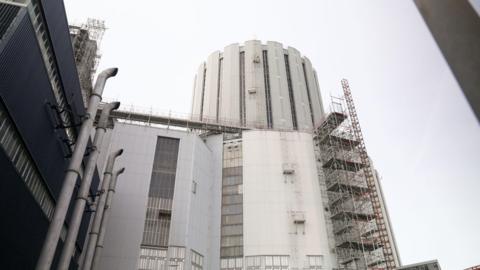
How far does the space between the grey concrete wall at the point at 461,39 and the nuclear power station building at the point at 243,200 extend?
150 ft

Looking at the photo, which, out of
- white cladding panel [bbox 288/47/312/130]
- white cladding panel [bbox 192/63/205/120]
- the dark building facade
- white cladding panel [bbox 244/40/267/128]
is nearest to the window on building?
the dark building facade

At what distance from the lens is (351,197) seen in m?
55.4

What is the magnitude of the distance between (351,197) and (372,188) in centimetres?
465

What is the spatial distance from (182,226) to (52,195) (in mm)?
22062

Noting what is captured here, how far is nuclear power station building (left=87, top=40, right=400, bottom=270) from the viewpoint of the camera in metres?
46.8

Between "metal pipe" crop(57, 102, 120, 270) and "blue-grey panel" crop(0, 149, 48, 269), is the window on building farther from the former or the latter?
"blue-grey panel" crop(0, 149, 48, 269)

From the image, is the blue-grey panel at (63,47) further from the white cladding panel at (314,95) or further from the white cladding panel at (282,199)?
the white cladding panel at (314,95)

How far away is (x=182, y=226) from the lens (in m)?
47.5

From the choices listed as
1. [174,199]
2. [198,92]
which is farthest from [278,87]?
[174,199]

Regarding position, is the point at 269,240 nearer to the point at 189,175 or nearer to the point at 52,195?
the point at 189,175

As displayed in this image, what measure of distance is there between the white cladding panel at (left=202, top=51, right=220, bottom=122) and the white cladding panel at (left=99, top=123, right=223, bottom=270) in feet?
75.3

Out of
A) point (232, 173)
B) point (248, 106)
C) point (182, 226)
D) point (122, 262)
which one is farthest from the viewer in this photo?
point (248, 106)

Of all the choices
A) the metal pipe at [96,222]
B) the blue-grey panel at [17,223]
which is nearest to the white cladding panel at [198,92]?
the metal pipe at [96,222]

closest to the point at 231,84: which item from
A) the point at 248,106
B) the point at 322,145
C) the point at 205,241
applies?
the point at 248,106
